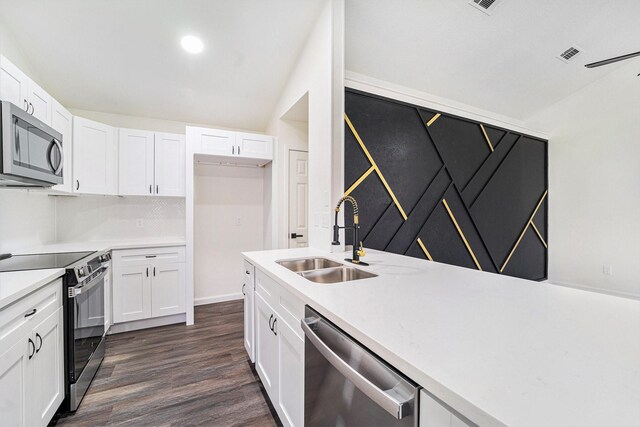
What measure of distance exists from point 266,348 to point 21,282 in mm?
1344

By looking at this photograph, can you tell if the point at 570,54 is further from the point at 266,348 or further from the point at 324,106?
the point at 266,348

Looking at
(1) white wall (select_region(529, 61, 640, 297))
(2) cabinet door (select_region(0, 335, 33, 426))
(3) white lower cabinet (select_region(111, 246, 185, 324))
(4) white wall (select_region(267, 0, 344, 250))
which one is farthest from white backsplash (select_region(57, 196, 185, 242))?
(1) white wall (select_region(529, 61, 640, 297))

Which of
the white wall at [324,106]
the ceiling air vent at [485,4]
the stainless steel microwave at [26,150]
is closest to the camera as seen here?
the stainless steel microwave at [26,150]

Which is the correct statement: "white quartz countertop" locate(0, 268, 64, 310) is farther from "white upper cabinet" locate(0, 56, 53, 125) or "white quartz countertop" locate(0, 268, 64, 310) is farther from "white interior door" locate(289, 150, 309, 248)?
"white interior door" locate(289, 150, 309, 248)

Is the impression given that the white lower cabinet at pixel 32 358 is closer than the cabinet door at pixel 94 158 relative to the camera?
Yes

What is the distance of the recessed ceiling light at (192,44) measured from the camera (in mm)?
2520

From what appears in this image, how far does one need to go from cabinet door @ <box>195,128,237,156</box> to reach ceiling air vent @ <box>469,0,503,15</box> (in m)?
2.75

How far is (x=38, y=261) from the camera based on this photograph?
189 centimetres

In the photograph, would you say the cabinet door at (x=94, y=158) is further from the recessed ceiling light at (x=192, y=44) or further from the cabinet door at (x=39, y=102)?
the recessed ceiling light at (x=192, y=44)

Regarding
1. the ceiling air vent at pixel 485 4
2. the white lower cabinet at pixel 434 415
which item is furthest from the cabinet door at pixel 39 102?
the ceiling air vent at pixel 485 4

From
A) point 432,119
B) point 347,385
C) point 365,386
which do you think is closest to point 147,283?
point 347,385

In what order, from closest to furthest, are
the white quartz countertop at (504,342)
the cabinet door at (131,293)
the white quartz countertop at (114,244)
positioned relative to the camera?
1. the white quartz countertop at (504,342)
2. the white quartz countertop at (114,244)
3. the cabinet door at (131,293)

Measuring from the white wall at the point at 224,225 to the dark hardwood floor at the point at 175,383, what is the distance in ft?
2.86

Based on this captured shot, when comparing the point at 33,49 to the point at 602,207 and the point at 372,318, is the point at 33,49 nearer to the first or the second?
the point at 372,318
